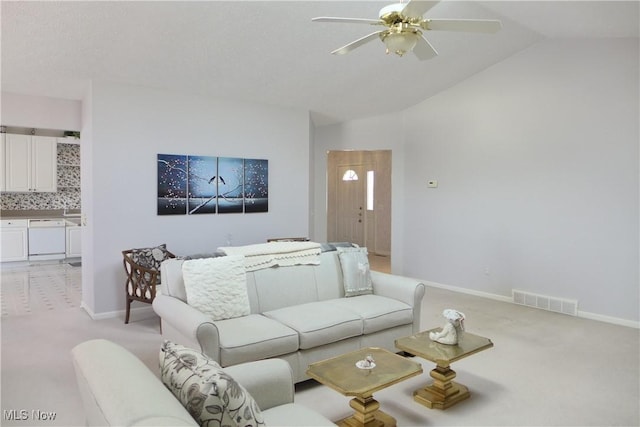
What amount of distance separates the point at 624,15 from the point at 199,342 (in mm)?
4640

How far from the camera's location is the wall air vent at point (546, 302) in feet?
16.1

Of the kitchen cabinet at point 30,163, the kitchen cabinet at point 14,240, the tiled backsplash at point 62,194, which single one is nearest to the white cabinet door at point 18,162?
the kitchen cabinet at point 30,163

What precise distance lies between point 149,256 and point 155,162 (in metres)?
1.13

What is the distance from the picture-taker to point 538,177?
5203mm

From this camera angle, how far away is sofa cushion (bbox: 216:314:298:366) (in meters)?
2.59

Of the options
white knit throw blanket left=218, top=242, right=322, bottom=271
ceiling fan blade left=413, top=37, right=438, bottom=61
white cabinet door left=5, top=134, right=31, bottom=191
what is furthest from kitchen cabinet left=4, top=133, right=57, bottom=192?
ceiling fan blade left=413, top=37, right=438, bottom=61

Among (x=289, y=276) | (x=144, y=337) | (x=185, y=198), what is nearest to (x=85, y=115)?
(x=185, y=198)

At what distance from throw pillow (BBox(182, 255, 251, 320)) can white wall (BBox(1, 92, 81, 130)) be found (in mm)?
3331

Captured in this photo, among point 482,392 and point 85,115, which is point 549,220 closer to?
point 482,392

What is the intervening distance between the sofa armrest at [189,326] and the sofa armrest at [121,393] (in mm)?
1082

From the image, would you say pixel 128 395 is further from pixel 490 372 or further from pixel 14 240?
pixel 14 240

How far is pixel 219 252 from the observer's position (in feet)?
11.2

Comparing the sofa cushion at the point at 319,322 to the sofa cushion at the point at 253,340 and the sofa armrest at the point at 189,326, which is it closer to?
the sofa cushion at the point at 253,340

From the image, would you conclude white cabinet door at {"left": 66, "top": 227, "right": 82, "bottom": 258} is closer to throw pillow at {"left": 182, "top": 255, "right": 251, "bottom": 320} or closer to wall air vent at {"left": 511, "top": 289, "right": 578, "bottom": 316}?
throw pillow at {"left": 182, "top": 255, "right": 251, "bottom": 320}
